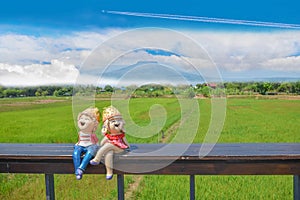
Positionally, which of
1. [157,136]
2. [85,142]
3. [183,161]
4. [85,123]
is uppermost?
[85,123]

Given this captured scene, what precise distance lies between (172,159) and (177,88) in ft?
1.37

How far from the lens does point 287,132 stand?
7.11 metres

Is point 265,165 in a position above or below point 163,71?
below

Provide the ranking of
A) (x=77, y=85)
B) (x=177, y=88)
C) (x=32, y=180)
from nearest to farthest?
(x=77, y=85)
(x=177, y=88)
(x=32, y=180)

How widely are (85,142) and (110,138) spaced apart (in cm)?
15

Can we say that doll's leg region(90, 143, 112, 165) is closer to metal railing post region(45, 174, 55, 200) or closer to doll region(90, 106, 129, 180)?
doll region(90, 106, 129, 180)

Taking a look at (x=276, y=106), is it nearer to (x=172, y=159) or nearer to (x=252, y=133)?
(x=252, y=133)

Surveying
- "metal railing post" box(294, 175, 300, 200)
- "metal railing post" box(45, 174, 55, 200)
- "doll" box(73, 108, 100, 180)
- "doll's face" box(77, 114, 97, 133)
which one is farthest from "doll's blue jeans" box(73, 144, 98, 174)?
"metal railing post" box(294, 175, 300, 200)

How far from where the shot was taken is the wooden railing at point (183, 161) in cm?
183

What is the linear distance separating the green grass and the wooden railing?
8.4 inches

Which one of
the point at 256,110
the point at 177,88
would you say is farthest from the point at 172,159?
the point at 256,110

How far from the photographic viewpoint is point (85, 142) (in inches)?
73.7

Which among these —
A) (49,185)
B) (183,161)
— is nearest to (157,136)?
Result: (49,185)

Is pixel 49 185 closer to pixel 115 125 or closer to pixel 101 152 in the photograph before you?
pixel 101 152
